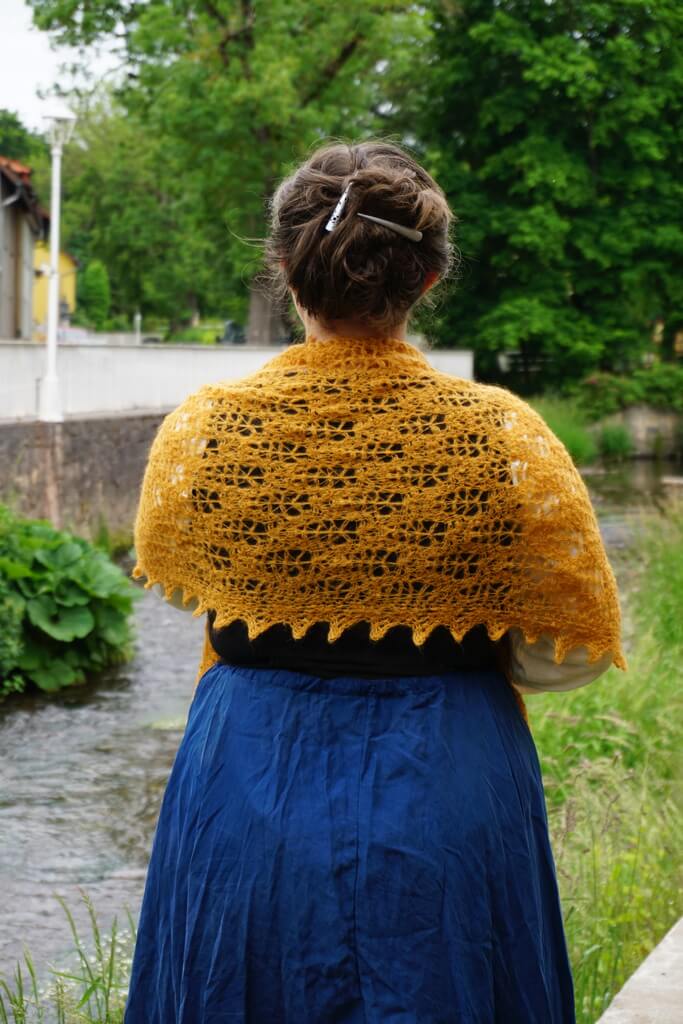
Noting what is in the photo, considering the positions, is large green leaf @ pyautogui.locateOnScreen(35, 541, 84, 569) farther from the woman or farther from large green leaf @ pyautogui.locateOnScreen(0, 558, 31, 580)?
the woman

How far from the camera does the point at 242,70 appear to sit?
28672 millimetres

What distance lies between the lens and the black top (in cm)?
188

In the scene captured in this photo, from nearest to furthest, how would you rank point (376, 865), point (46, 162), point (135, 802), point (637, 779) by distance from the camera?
point (376, 865) < point (637, 779) < point (135, 802) < point (46, 162)

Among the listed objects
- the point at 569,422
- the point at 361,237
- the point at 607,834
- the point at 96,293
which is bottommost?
the point at 569,422

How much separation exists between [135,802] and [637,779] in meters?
2.84

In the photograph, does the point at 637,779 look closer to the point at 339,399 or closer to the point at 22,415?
the point at 339,399

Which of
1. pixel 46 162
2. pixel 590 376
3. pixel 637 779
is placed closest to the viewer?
pixel 637 779

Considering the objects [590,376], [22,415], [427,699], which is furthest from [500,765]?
[590,376]

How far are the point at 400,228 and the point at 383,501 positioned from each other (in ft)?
1.20

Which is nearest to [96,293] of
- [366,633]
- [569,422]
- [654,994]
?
[569,422]

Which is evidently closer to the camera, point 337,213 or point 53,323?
point 337,213

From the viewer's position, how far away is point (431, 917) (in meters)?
1.81

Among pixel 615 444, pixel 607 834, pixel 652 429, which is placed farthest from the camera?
pixel 652 429

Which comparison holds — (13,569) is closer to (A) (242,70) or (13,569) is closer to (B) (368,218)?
(B) (368,218)
